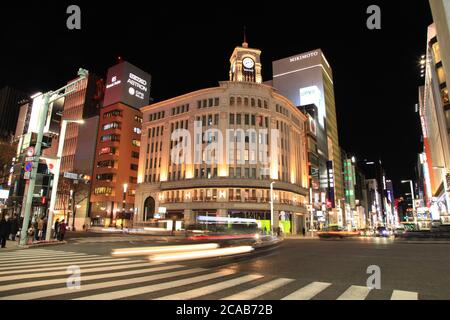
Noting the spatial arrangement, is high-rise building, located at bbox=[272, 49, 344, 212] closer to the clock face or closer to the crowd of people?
the clock face

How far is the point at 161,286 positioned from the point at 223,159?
156 feet

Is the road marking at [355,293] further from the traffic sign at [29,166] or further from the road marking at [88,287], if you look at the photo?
the traffic sign at [29,166]

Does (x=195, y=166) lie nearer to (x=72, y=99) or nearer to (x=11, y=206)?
(x=11, y=206)

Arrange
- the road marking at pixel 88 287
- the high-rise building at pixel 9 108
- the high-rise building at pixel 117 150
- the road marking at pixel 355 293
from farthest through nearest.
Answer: the high-rise building at pixel 9 108
the high-rise building at pixel 117 150
the road marking at pixel 355 293
the road marking at pixel 88 287


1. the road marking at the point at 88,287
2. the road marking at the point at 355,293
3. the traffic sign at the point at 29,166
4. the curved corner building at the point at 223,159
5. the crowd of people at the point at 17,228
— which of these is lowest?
the road marking at the point at 355,293

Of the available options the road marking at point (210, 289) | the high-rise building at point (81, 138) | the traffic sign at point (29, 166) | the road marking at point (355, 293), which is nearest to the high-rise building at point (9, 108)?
the high-rise building at point (81, 138)

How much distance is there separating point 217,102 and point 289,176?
22.0 meters

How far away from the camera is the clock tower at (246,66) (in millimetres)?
77625

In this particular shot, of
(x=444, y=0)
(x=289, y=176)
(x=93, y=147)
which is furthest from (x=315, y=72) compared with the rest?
(x=444, y=0)

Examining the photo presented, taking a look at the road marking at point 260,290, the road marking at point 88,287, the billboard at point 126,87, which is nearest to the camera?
the road marking at point 88,287

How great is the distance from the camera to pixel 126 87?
276 ft

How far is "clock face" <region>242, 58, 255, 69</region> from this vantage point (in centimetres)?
7844

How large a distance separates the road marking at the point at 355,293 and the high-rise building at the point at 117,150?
69.0m
